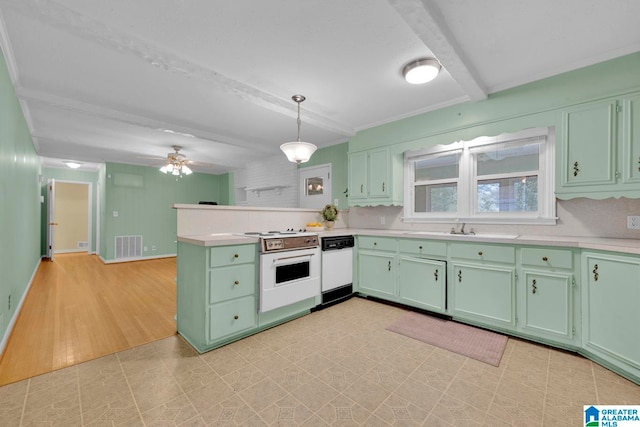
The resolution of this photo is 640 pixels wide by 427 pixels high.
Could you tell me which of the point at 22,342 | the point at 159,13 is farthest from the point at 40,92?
the point at 22,342

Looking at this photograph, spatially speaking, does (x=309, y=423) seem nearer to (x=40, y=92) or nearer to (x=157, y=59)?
(x=157, y=59)

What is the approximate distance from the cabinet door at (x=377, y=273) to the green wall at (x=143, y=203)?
483 centimetres

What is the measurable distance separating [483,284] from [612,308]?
853 millimetres

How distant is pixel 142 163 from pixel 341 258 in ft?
19.5

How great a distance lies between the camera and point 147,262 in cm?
652

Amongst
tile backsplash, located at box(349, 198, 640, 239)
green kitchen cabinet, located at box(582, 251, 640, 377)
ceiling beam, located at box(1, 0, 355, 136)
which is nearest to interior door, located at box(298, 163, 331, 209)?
ceiling beam, located at box(1, 0, 355, 136)

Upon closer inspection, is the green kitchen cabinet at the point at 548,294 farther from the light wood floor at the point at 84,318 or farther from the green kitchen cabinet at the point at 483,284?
the light wood floor at the point at 84,318

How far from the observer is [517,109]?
8.98 feet

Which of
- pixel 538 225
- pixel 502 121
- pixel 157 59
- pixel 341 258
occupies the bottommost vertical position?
pixel 341 258

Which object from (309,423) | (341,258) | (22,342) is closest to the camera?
(309,423)

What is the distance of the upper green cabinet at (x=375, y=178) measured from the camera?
3709mm

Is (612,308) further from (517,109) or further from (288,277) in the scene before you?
(288,277)

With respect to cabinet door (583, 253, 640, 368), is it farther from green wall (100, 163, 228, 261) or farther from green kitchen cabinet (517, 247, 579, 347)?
green wall (100, 163, 228, 261)

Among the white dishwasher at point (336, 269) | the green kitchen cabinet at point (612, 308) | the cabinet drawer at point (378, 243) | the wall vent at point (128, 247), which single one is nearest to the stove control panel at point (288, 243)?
the white dishwasher at point (336, 269)
